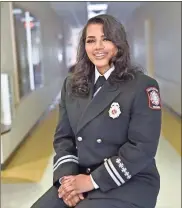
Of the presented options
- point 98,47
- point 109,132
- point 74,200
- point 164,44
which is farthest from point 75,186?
point 164,44

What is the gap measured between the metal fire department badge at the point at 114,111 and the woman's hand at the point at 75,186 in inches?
10.8

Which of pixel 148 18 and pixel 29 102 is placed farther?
pixel 148 18

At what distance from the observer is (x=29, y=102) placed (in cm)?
629

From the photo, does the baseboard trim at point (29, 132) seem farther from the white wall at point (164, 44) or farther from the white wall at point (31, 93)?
the white wall at point (164, 44)

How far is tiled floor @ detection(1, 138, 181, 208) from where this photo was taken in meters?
3.15

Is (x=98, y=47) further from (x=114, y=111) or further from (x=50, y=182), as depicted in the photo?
(x=50, y=182)

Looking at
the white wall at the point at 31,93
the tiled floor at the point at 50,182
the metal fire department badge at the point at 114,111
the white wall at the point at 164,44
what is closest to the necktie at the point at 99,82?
the metal fire department badge at the point at 114,111

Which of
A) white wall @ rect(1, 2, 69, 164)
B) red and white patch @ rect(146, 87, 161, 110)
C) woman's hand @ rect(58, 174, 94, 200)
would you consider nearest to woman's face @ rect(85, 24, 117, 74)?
red and white patch @ rect(146, 87, 161, 110)

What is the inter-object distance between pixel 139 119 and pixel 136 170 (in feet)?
0.69

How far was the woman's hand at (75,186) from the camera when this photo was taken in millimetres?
1455

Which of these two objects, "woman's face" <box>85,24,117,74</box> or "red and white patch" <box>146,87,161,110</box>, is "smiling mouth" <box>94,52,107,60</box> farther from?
"red and white patch" <box>146,87,161,110</box>

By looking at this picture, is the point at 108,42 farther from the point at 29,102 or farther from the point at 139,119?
the point at 29,102

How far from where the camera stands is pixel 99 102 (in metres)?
1.52

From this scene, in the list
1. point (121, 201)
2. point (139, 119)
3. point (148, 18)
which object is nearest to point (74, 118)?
point (139, 119)
